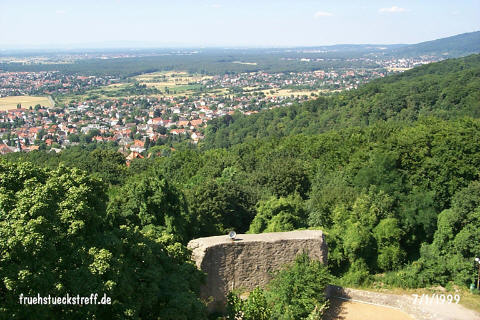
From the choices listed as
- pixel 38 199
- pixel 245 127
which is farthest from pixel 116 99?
pixel 38 199

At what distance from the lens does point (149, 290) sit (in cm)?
832

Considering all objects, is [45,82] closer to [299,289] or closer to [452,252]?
[452,252]

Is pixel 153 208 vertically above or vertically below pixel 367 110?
above

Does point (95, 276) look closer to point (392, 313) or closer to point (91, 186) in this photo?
point (91, 186)

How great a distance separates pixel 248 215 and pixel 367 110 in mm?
44892

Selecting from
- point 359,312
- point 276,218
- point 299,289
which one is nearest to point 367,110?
point 276,218

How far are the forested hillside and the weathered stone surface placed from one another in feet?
126

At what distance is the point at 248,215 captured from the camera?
1931cm

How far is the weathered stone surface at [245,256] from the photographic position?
11.3 m

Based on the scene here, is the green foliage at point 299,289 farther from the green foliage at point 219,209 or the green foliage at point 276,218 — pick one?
the green foliage at point 219,209

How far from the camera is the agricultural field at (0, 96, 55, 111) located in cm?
11243

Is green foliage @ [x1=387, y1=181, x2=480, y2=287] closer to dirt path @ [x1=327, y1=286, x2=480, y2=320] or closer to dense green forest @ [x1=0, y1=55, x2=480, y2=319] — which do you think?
dense green forest @ [x1=0, y1=55, x2=480, y2=319]

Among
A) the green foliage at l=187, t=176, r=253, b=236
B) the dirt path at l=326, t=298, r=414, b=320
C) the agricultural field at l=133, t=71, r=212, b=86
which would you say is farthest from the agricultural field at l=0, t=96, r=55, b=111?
the dirt path at l=326, t=298, r=414, b=320

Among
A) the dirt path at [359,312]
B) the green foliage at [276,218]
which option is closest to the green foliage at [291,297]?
the dirt path at [359,312]
